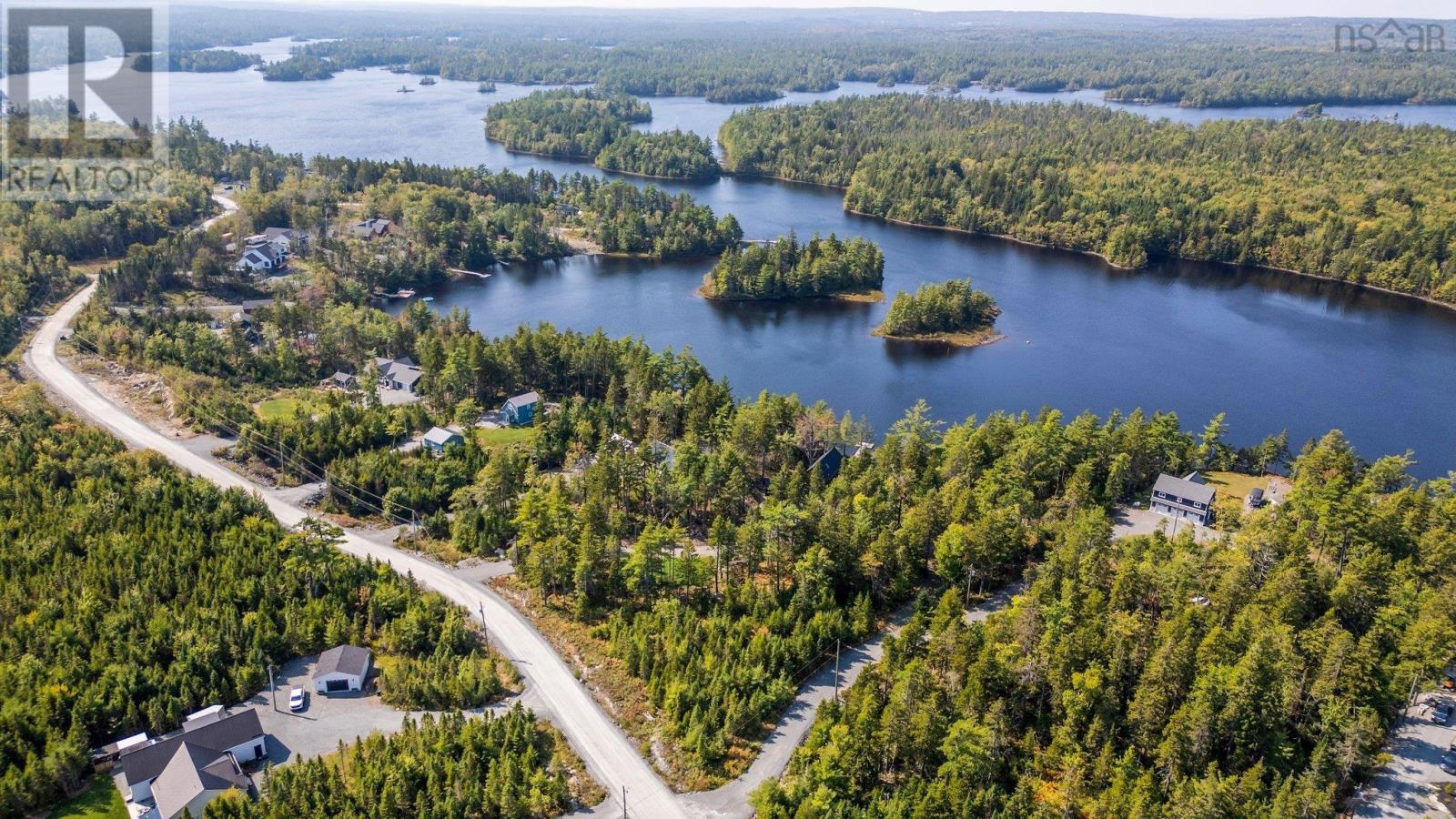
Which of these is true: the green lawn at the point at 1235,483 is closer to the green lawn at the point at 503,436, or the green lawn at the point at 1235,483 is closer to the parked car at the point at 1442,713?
the parked car at the point at 1442,713

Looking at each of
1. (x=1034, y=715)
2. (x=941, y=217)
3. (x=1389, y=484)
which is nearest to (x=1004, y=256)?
(x=941, y=217)

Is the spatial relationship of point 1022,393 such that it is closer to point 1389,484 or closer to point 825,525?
point 1389,484

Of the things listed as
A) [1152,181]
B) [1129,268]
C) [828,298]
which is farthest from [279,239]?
[1152,181]

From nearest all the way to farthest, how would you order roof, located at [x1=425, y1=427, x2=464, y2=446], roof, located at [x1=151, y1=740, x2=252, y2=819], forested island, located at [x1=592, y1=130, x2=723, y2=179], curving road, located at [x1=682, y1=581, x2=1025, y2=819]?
roof, located at [x1=151, y1=740, x2=252, y2=819], curving road, located at [x1=682, y1=581, x2=1025, y2=819], roof, located at [x1=425, y1=427, x2=464, y2=446], forested island, located at [x1=592, y1=130, x2=723, y2=179]

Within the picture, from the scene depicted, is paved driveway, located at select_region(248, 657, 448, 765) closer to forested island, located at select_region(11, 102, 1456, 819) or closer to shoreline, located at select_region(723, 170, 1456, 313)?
forested island, located at select_region(11, 102, 1456, 819)

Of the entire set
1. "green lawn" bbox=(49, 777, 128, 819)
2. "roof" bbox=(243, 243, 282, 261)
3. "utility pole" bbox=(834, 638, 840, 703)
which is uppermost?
"roof" bbox=(243, 243, 282, 261)

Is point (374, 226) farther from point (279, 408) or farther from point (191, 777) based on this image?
point (191, 777)

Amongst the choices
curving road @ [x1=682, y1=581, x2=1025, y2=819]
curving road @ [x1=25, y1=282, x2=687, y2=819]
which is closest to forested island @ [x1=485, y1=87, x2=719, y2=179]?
curving road @ [x1=25, y1=282, x2=687, y2=819]
